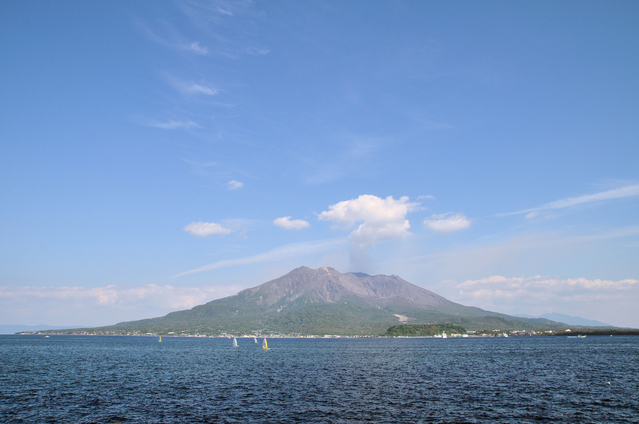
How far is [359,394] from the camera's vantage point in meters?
54.9

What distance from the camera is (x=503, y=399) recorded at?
5078 cm

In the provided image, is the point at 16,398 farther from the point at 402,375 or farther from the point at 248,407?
the point at 402,375

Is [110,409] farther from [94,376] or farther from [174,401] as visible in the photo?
[94,376]

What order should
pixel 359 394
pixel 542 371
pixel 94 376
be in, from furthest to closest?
pixel 542 371 < pixel 94 376 < pixel 359 394

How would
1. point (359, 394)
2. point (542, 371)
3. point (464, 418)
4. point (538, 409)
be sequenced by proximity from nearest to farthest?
point (464, 418), point (538, 409), point (359, 394), point (542, 371)

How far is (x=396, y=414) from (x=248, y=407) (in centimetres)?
1739

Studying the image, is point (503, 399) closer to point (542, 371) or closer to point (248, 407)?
point (248, 407)

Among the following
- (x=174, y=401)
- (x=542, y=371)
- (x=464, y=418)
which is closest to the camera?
(x=464, y=418)

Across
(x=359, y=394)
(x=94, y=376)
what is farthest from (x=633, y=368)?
(x=94, y=376)

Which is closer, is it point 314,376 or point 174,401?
point 174,401

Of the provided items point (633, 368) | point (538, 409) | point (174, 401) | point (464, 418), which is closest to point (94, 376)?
point (174, 401)

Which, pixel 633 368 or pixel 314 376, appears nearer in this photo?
pixel 314 376

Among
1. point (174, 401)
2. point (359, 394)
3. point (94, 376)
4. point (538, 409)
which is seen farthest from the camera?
point (94, 376)

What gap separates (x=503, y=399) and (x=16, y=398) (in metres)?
63.7
